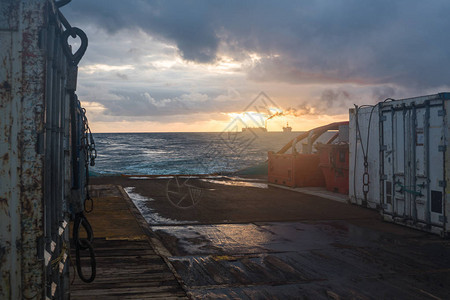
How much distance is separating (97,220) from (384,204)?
22.5 feet

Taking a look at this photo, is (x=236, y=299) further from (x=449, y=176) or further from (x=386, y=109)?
(x=386, y=109)

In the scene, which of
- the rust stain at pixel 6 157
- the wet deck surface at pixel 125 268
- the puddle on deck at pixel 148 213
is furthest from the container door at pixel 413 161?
the rust stain at pixel 6 157

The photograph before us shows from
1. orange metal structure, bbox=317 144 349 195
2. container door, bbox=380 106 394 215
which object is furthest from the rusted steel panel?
orange metal structure, bbox=317 144 349 195

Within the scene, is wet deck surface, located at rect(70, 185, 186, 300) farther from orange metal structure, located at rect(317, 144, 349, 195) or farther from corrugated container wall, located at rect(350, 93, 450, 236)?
orange metal structure, located at rect(317, 144, 349, 195)

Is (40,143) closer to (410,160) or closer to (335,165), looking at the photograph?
(410,160)

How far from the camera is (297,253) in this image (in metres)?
7.02

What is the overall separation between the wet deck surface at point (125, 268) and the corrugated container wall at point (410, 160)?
233 inches

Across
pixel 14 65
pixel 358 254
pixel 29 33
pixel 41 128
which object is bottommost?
pixel 358 254

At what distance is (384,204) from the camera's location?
32.8 ft

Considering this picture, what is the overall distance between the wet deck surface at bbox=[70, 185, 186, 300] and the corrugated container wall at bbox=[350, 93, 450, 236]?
5921 millimetres

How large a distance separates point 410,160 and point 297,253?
3997 mm

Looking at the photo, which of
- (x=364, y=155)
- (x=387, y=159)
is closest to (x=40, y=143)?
(x=387, y=159)

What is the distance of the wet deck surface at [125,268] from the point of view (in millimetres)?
4696

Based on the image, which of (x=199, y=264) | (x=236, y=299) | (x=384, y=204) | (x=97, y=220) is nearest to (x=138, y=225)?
(x=97, y=220)
